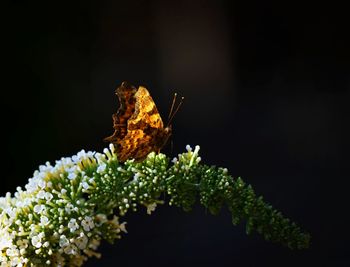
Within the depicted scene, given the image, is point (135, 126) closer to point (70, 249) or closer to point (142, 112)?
point (142, 112)

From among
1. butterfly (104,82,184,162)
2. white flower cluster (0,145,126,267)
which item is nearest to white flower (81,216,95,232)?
white flower cluster (0,145,126,267)

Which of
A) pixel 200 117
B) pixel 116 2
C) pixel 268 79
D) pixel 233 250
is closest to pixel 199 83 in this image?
pixel 200 117

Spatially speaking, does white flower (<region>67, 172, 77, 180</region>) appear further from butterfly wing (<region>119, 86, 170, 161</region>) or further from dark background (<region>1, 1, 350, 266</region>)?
dark background (<region>1, 1, 350, 266</region>)

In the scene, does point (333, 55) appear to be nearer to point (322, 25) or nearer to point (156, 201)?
point (322, 25)

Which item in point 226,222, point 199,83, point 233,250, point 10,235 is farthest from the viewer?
point 199,83

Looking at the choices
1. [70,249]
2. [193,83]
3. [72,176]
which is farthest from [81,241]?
[193,83]

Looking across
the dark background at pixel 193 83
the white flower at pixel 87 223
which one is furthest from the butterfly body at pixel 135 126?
the dark background at pixel 193 83
